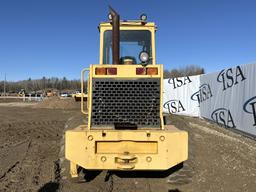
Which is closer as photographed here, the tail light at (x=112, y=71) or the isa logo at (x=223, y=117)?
the tail light at (x=112, y=71)

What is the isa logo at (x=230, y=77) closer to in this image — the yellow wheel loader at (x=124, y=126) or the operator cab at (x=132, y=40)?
the operator cab at (x=132, y=40)

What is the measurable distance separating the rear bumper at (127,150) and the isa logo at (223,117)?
932cm

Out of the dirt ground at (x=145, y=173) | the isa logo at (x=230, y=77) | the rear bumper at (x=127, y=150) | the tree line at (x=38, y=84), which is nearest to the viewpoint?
the rear bumper at (x=127, y=150)

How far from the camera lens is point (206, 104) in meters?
19.6

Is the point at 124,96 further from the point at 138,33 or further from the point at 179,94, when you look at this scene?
the point at 179,94

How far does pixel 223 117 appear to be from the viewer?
645 inches

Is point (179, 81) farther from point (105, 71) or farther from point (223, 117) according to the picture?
point (105, 71)

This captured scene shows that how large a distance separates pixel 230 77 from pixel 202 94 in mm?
5165

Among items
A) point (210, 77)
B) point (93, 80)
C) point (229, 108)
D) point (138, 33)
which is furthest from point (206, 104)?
point (93, 80)

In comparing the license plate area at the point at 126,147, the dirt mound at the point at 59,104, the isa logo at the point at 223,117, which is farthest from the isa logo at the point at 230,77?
the dirt mound at the point at 59,104

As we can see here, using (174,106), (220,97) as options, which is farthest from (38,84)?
(220,97)

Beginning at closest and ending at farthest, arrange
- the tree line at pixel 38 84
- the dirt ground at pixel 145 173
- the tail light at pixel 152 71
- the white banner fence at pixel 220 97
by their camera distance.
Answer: the tail light at pixel 152 71, the dirt ground at pixel 145 173, the white banner fence at pixel 220 97, the tree line at pixel 38 84

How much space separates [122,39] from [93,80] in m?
1.70

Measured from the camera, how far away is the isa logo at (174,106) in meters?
24.1
